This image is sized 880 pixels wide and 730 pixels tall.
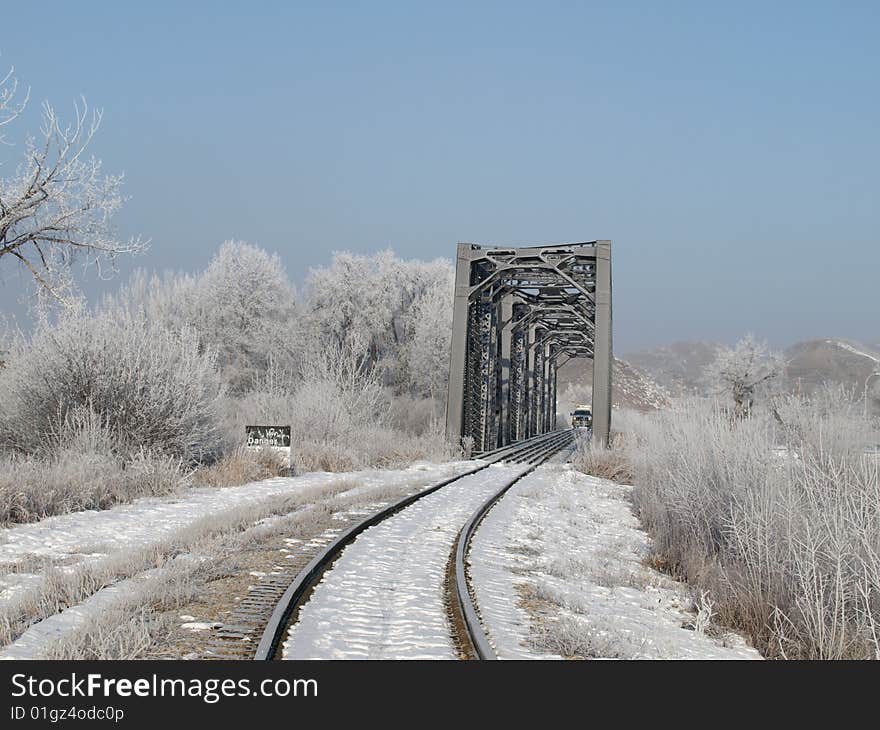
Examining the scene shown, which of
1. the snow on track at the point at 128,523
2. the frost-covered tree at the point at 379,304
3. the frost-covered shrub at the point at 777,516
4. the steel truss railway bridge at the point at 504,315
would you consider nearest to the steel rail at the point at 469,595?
the frost-covered shrub at the point at 777,516

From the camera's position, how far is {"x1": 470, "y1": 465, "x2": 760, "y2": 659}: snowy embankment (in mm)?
5691

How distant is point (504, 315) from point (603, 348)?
18.8 ft

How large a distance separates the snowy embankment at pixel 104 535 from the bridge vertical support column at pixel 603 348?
29.8 ft

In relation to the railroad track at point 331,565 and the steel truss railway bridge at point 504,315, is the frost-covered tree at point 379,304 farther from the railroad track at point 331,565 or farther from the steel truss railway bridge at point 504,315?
the railroad track at point 331,565

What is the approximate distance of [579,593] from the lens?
25.6ft

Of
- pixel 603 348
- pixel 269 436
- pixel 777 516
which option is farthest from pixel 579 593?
pixel 603 348

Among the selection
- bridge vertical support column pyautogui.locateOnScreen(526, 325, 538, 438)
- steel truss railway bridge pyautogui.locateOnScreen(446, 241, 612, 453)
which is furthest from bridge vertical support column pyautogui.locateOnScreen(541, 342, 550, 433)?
steel truss railway bridge pyautogui.locateOnScreen(446, 241, 612, 453)

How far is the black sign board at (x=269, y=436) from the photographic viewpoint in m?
16.9

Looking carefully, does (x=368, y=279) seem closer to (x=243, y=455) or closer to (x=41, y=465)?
(x=243, y=455)

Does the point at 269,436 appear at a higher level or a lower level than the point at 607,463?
higher

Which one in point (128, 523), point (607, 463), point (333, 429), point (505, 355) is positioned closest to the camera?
point (128, 523)

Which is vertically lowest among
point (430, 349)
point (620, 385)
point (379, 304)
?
point (620, 385)

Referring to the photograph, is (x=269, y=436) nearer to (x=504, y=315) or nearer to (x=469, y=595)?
(x=469, y=595)
